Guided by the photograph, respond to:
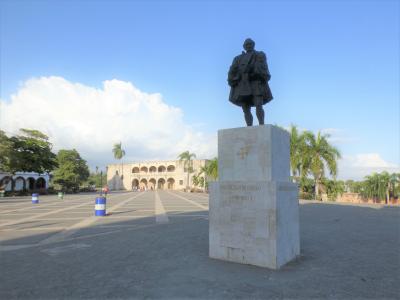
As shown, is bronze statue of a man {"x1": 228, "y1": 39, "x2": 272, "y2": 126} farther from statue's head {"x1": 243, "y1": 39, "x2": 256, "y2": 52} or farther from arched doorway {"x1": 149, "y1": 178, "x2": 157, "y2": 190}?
arched doorway {"x1": 149, "y1": 178, "x2": 157, "y2": 190}

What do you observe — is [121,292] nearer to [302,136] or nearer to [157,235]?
[157,235]

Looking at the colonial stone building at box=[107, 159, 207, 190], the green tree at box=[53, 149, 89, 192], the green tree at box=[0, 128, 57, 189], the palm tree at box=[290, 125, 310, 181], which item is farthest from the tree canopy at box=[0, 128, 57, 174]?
the colonial stone building at box=[107, 159, 207, 190]

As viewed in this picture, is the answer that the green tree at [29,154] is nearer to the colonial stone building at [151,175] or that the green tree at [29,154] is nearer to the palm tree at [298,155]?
the palm tree at [298,155]

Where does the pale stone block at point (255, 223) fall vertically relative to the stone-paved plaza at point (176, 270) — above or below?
above

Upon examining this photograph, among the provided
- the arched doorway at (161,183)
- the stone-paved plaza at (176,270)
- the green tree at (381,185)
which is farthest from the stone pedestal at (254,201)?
the arched doorway at (161,183)

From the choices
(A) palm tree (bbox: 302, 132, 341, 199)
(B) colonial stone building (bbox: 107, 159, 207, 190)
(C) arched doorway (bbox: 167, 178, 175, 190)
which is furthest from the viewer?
(C) arched doorway (bbox: 167, 178, 175, 190)

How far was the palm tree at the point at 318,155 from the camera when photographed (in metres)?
29.4

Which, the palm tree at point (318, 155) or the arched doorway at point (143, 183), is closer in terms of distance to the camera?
the palm tree at point (318, 155)

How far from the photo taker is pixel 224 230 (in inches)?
228

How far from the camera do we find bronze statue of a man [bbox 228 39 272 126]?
609cm

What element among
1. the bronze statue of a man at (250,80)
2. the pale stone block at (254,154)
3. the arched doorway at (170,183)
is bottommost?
the arched doorway at (170,183)

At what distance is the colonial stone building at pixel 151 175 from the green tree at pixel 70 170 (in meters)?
32.3

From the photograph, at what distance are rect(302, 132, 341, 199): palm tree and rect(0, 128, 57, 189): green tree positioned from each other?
99.7ft

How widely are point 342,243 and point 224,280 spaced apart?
4.29 m
